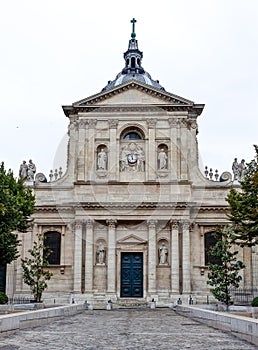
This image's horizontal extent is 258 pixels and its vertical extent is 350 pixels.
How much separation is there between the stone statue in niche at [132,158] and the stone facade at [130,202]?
7cm

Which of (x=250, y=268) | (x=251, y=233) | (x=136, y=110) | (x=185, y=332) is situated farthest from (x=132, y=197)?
(x=185, y=332)

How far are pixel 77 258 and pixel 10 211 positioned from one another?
9.71m

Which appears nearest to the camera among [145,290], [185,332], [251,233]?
[185,332]

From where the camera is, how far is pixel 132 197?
125 ft

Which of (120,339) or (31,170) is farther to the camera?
(31,170)

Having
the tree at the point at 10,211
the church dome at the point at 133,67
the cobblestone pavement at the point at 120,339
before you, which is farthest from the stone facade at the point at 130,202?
the cobblestone pavement at the point at 120,339

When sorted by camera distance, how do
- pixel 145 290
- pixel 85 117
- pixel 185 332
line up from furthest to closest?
pixel 85 117
pixel 145 290
pixel 185 332

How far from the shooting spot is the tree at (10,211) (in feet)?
93.8

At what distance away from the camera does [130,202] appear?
37625mm

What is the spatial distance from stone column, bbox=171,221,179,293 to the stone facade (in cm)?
7

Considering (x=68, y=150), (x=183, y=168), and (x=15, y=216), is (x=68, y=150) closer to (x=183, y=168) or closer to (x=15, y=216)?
(x=183, y=168)

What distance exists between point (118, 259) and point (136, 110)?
34.3ft

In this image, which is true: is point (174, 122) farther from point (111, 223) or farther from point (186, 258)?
point (186, 258)

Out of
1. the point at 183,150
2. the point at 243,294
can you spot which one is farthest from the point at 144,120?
the point at 243,294
